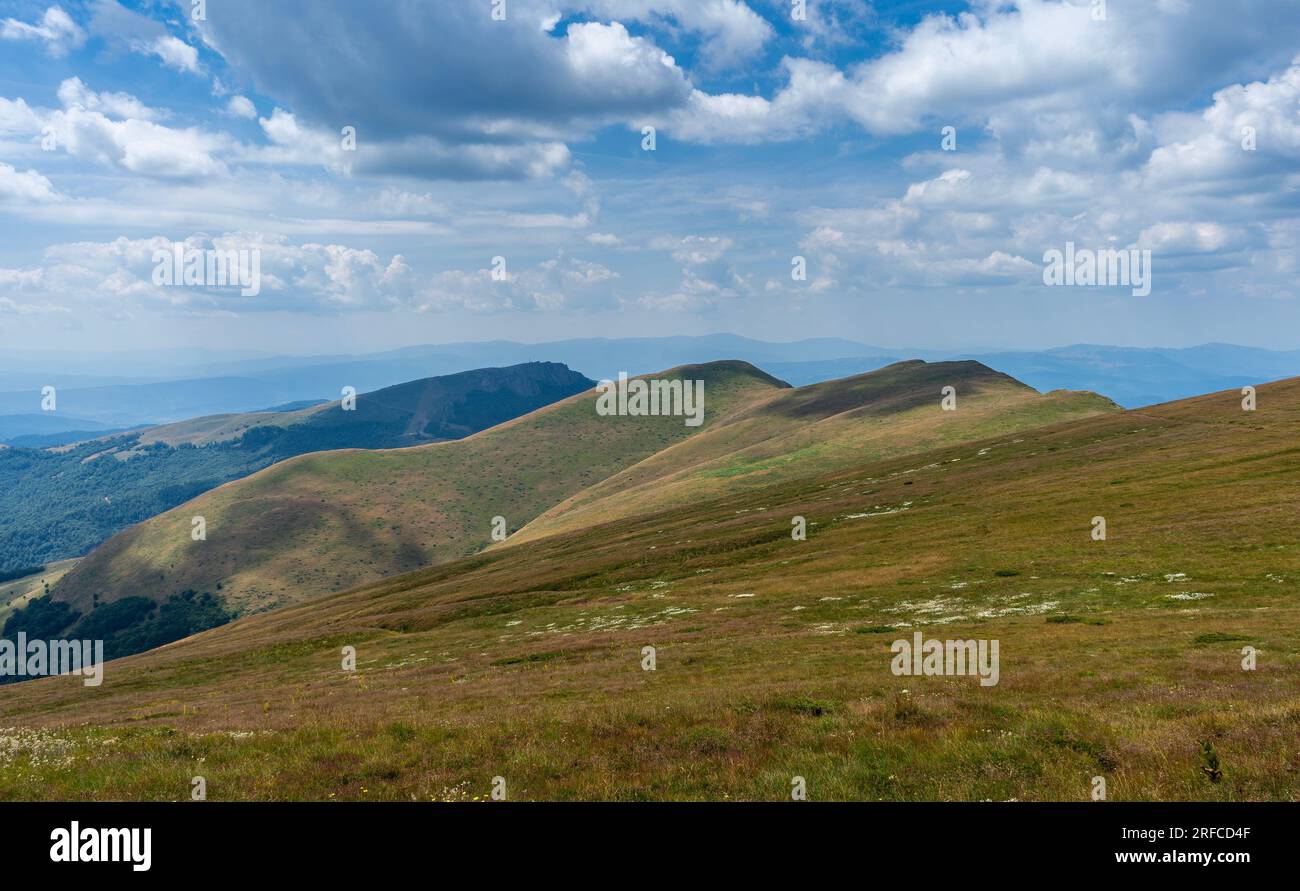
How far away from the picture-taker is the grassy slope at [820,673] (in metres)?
14.5

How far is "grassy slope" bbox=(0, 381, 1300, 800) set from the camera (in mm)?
14523

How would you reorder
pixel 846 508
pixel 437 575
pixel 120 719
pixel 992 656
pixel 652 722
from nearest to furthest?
pixel 652 722 → pixel 992 656 → pixel 120 719 → pixel 846 508 → pixel 437 575

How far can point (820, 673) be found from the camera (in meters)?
27.2

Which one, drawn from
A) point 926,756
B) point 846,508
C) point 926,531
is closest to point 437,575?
point 846,508

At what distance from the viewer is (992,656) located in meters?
27.3
